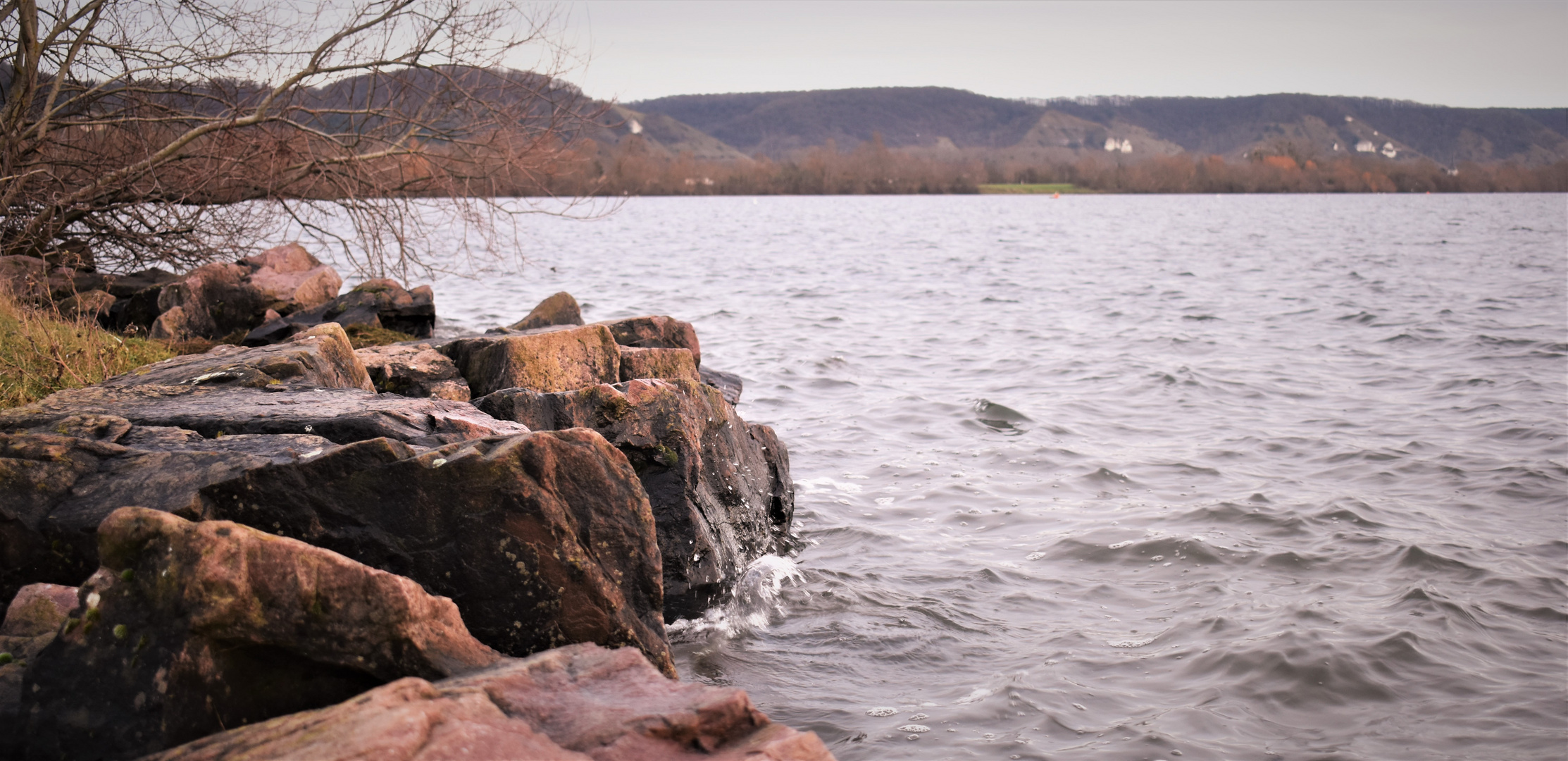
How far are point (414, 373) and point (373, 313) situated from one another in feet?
13.0

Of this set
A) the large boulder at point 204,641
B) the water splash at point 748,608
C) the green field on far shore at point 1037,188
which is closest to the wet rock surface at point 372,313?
the water splash at point 748,608

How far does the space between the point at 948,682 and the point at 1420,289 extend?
2554 centimetres

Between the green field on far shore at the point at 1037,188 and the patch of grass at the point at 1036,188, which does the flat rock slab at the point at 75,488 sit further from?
the patch of grass at the point at 1036,188

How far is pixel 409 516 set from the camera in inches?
159

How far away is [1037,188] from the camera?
15788 cm

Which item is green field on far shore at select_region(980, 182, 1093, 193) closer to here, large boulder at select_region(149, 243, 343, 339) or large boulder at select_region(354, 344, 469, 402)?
large boulder at select_region(149, 243, 343, 339)

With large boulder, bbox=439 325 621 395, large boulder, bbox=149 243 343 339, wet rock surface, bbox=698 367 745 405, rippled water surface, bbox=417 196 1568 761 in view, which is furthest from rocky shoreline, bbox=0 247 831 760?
large boulder, bbox=149 243 343 339

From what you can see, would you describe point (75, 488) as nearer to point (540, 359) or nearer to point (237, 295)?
point (540, 359)

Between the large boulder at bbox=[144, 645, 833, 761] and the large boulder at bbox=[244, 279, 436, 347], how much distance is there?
8491 mm

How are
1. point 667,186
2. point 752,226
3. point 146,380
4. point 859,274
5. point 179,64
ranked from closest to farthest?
point 146,380 → point 179,64 → point 859,274 → point 752,226 → point 667,186

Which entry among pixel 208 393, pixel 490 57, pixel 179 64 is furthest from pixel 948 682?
pixel 179 64

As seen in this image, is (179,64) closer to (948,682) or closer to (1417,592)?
(948,682)

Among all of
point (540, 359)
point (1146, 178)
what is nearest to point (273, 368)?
point (540, 359)

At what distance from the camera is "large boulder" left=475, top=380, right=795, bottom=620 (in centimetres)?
637
